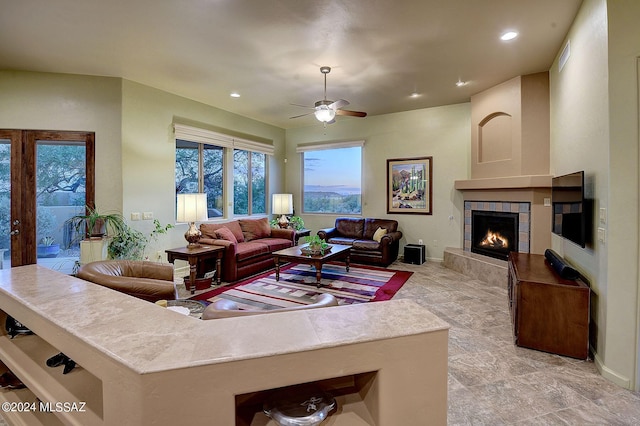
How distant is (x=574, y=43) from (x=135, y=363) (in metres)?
4.50

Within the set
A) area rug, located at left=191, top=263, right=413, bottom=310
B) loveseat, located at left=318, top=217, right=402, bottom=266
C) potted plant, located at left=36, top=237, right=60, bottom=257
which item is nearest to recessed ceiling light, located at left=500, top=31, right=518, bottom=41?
area rug, located at left=191, top=263, right=413, bottom=310

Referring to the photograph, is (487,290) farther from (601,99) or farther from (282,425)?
(282,425)

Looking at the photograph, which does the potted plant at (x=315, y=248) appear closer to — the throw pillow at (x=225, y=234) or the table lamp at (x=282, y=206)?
the throw pillow at (x=225, y=234)

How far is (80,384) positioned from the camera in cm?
118

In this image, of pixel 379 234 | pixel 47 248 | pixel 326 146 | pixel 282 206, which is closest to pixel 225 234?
pixel 282 206

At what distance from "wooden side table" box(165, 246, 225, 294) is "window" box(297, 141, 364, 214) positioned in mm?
3435

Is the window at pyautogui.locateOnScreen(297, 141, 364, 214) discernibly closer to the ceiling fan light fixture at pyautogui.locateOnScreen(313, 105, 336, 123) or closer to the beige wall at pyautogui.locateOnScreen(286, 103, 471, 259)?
the beige wall at pyautogui.locateOnScreen(286, 103, 471, 259)

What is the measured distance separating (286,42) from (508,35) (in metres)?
2.49

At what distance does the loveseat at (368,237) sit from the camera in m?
5.83

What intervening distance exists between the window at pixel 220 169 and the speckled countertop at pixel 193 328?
474cm

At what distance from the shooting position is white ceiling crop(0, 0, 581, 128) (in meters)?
2.92

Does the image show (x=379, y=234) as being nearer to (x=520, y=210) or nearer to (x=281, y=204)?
(x=281, y=204)

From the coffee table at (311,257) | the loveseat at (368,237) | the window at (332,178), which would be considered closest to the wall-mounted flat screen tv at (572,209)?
the loveseat at (368,237)

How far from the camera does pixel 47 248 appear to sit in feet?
14.8
